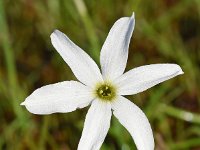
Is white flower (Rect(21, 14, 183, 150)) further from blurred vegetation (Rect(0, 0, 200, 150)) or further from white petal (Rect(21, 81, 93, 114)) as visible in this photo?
blurred vegetation (Rect(0, 0, 200, 150))

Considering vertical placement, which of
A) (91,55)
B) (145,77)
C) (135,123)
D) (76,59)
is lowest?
(135,123)

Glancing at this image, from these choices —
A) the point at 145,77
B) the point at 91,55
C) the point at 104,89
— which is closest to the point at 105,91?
the point at 104,89

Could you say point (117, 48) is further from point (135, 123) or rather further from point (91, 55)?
point (91, 55)

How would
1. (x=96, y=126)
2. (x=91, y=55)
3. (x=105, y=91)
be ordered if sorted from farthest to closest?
(x=91, y=55) → (x=105, y=91) → (x=96, y=126)

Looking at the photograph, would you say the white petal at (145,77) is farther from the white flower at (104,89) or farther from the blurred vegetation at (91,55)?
the blurred vegetation at (91,55)

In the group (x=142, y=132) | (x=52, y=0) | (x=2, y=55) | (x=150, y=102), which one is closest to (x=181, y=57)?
(x=150, y=102)

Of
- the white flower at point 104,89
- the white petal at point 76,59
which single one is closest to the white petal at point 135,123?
the white flower at point 104,89
